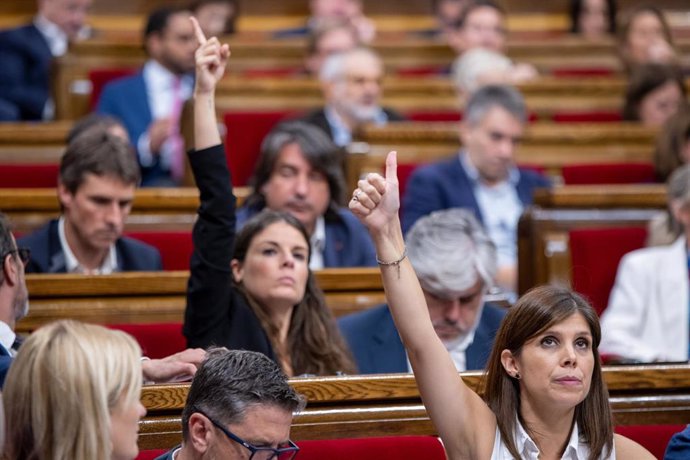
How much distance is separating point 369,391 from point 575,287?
3.41 feet

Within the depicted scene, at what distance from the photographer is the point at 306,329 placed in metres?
1.93

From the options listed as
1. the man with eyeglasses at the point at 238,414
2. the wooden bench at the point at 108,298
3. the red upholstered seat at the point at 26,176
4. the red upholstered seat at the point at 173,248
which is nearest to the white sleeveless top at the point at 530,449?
the man with eyeglasses at the point at 238,414

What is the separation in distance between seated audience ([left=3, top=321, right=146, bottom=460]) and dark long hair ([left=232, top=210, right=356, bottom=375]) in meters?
0.74

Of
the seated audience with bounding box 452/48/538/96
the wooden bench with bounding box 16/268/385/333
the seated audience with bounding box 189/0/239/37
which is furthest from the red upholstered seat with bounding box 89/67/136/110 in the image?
the wooden bench with bounding box 16/268/385/333

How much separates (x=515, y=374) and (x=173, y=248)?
1079 mm

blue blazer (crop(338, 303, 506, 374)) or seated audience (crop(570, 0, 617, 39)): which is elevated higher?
seated audience (crop(570, 0, 617, 39))

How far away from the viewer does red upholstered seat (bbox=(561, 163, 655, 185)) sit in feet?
10.2

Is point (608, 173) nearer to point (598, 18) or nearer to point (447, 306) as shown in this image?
point (447, 306)

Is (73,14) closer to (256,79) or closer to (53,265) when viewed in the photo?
(256,79)

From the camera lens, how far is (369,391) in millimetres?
1569

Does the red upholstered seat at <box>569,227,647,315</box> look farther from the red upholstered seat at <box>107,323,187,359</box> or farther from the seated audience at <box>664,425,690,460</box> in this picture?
the seated audience at <box>664,425,690,460</box>

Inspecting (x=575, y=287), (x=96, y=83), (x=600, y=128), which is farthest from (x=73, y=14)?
(x=575, y=287)

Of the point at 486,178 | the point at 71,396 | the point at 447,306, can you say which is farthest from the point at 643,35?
the point at 71,396

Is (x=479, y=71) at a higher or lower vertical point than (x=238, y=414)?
higher
